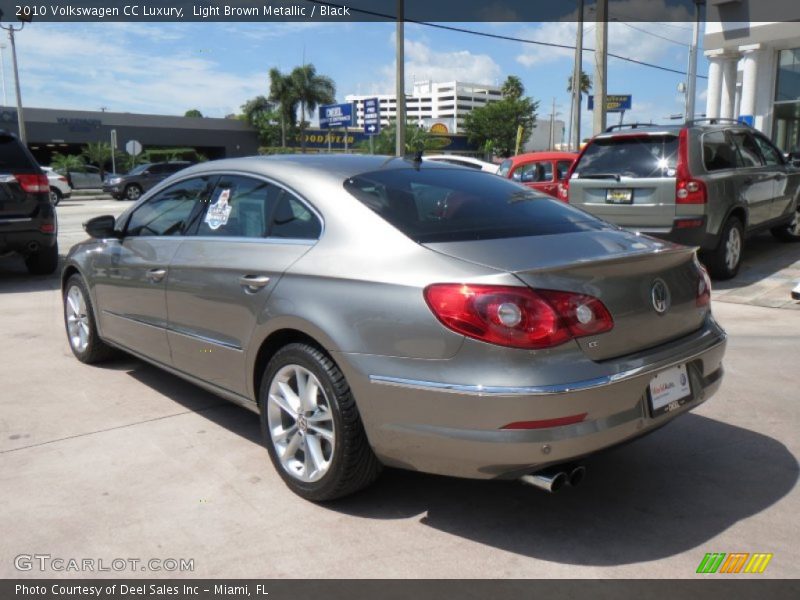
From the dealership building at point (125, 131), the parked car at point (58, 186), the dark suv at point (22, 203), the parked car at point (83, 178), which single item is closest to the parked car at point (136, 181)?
the parked car at point (58, 186)

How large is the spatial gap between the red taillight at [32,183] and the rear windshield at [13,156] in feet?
0.37

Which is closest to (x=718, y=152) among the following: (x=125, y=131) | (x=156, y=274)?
(x=156, y=274)

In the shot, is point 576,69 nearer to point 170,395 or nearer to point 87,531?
point 170,395

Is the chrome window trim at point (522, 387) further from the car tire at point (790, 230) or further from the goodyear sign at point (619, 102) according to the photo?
the goodyear sign at point (619, 102)

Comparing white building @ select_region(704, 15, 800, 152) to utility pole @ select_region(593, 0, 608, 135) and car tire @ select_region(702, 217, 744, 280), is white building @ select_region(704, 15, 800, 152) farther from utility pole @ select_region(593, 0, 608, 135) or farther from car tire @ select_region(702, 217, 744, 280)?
car tire @ select_region(702, 217, 744, 280)

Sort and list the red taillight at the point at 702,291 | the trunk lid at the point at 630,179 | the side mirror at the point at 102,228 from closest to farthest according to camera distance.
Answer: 1. the red taillight at the point at 702,291
2. the side mirror at the point at 102,228
3. the trunk lid at the point at 630,179

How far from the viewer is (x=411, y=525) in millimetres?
3203

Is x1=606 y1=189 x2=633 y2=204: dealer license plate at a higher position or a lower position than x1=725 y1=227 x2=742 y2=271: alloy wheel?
higher

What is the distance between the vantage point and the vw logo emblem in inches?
123

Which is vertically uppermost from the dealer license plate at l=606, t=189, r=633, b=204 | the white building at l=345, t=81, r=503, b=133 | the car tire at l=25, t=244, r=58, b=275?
the white building at l=345, t=81, r=503, b=133

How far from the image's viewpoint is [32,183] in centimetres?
902

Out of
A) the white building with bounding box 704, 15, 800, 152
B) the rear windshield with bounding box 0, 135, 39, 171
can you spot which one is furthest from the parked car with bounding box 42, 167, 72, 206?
→ the white building with bounding box 704, 15, 800, 152

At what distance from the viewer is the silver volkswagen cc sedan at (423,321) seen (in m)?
2.76
